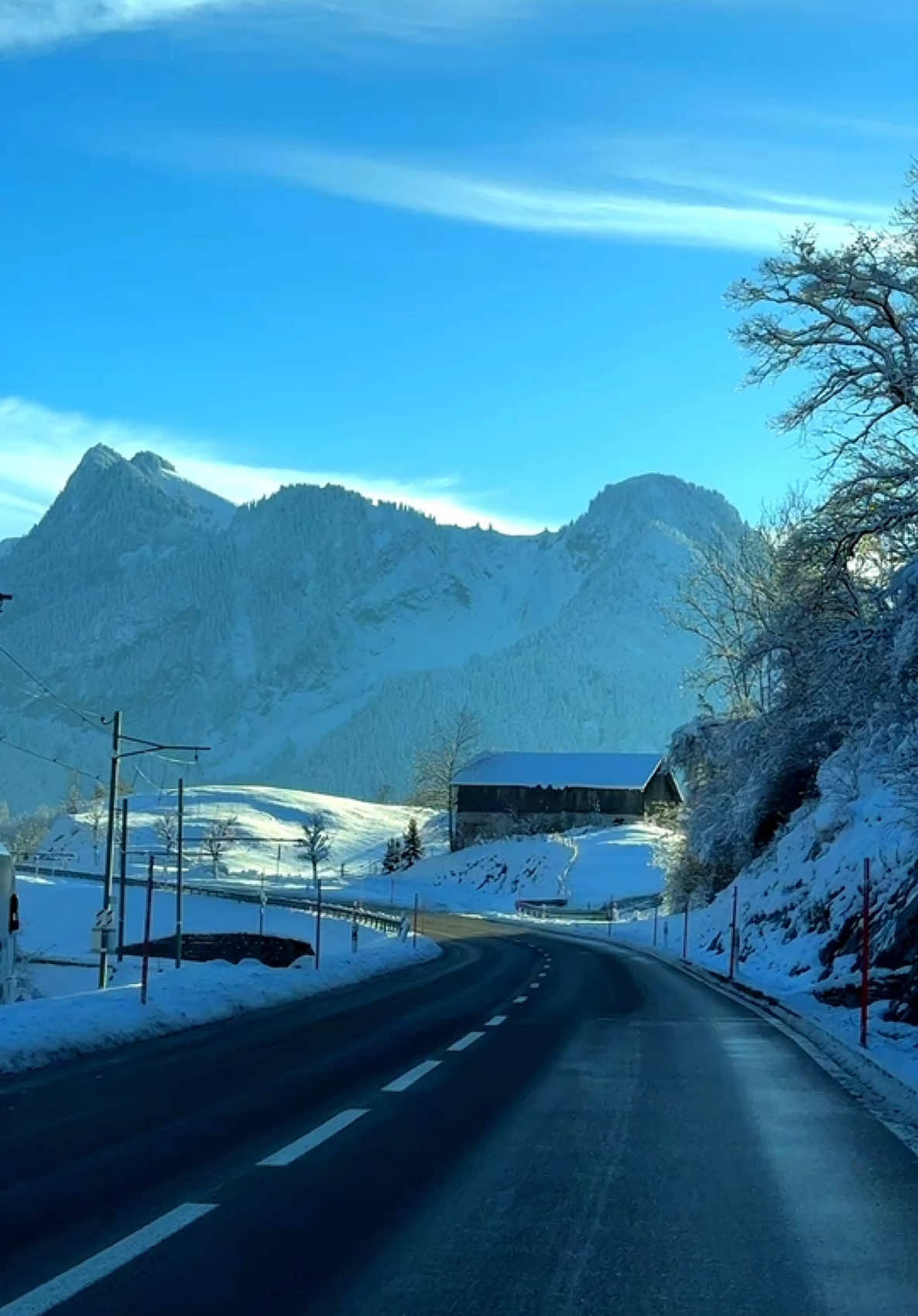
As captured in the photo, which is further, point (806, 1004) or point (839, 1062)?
point (806, 1004)

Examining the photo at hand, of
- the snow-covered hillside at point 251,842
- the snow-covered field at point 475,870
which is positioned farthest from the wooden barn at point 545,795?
the snow-covered hillside at point 251,842

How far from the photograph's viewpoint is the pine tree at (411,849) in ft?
406

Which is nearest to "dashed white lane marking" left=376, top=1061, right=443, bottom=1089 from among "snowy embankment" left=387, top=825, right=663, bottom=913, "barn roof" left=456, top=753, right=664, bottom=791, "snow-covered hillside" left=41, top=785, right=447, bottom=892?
"snowy embankment" left=387, top=825, right=663, bottom=913

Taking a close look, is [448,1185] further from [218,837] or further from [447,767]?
[447,767]

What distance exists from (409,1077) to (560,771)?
411 ft

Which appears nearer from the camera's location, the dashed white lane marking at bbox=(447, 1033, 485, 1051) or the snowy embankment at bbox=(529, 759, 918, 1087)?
the dashed white lane marking at bbox=(447, 1033, 485, 1051)

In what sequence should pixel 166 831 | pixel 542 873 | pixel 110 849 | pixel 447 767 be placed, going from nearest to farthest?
1. pixel 110 849
2. pixel 542 873
3. pixel 166 831
4. pixel 447 767

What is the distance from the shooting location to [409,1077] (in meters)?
12.0

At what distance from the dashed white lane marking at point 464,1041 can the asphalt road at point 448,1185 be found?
135 millimetres

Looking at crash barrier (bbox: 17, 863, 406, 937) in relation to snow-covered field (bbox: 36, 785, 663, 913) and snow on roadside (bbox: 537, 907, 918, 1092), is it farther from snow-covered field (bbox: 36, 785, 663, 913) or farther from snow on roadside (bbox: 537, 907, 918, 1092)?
snow on roadside (bbox: 537, 907, 918, 1092)

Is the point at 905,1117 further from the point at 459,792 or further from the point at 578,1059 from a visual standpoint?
the point at 459,792

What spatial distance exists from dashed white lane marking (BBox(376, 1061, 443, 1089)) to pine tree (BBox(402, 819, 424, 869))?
361 feet

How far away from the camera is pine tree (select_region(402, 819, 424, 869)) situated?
124 metres

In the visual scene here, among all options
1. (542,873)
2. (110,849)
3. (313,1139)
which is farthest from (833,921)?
(542,873)
